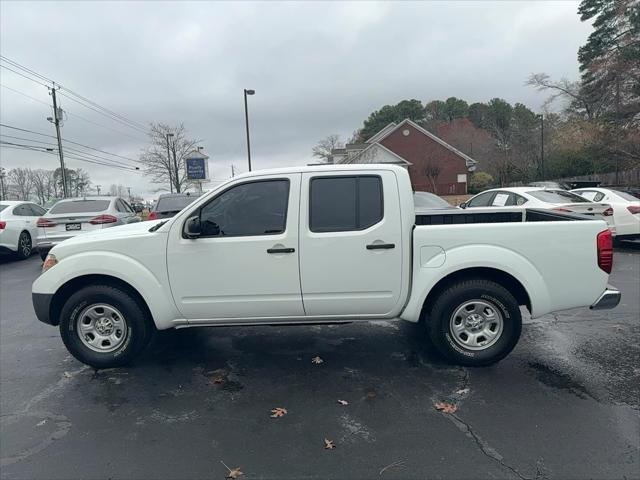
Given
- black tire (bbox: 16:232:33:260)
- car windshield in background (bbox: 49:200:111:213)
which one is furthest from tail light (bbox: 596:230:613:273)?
black tire (bbox: 16:232:33:260)

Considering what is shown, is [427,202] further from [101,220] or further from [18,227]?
[18,227]

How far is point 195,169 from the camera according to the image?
25797 mm

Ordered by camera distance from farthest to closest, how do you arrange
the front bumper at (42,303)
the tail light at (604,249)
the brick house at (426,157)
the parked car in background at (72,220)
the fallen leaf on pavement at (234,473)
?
the brick house at (426,157), the parked car in background at (72,220), the front bumper at (42,303), the tail light at (604,249), the fallen leaf on pavement at (234,473)

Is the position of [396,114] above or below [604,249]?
above

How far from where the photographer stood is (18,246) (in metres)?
12.1

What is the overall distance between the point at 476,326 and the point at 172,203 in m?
9.28

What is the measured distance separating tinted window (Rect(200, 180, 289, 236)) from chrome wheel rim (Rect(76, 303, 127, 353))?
136cm

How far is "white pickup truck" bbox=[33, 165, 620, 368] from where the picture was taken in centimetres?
417

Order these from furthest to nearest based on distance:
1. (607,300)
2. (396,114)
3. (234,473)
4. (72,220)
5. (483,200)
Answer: (396,114), (483,200), (72,220), (607,300), (234,473)

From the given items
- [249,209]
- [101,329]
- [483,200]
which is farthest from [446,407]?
[483,200]

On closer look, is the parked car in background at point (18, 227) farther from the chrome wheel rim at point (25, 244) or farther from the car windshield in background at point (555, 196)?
the car windshield in background at point (555, 196)

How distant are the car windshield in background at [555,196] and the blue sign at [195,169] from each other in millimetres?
19428

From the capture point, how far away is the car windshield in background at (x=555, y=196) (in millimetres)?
10273

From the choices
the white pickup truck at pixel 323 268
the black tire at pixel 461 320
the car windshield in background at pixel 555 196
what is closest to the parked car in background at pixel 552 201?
the car windshield in background at pixel 555 196
